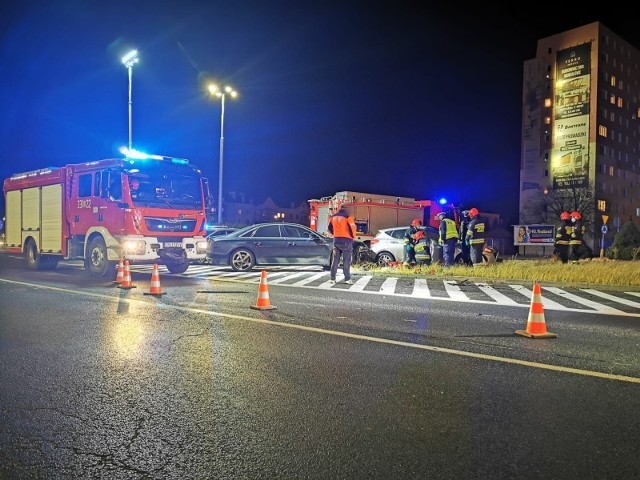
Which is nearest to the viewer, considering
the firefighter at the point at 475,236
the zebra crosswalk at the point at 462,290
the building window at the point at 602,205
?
the zebra crosswalk at the point at 462,290

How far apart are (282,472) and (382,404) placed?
4.43 feet

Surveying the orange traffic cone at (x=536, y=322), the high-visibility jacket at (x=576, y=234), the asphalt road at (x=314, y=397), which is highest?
the high-visibility jacket at (x=576, y=234)

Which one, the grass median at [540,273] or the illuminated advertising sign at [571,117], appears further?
the illuminated advertising sign at [571,117]

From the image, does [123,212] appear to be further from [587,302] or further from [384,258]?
[587,302]

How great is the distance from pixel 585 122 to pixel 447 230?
7298 centimetres

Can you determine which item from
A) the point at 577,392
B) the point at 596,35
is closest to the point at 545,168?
the point at 596,35

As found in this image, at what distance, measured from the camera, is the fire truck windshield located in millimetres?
13516

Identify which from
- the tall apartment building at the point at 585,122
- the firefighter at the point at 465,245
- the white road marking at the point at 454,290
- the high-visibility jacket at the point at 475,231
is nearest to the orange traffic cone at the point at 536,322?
the white road marking at the point at 454,290

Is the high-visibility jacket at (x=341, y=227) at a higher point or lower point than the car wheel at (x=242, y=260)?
higher

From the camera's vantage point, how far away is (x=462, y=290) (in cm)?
1212

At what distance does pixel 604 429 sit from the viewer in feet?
12.1

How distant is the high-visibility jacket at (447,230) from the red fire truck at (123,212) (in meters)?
6.85

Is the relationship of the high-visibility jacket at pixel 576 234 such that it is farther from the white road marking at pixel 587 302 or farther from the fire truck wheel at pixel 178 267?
the fire truck wheel at pixel 178 267

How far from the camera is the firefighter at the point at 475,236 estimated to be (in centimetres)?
1533
